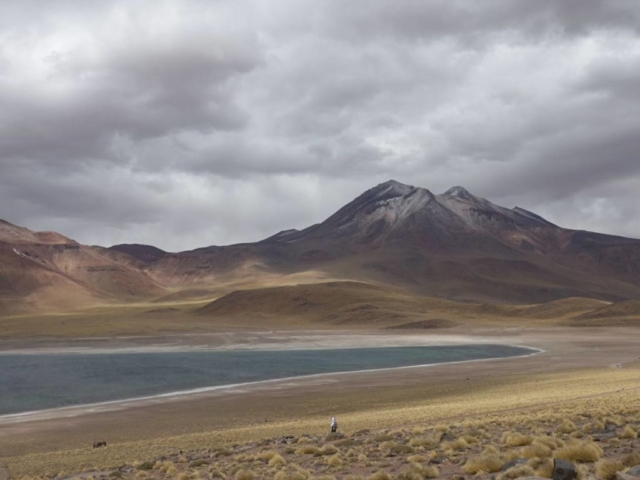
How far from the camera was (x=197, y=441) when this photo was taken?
20906 mm

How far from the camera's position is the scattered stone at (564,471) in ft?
29.0

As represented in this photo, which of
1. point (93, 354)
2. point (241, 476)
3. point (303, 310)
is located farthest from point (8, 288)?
point (241, 476)

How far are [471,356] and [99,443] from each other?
155ft

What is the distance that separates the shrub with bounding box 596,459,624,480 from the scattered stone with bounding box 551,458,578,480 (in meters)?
0.47

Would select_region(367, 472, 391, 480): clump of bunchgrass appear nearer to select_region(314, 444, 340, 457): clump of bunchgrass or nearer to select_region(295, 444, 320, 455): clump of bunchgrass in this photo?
select_region(314, 444, 340, 457): clump of bunchgrass

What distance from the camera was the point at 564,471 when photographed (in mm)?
8875

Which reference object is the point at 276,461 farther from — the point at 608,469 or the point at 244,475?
the point at 608,469

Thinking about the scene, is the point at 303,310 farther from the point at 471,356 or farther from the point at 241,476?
the point at 241,476

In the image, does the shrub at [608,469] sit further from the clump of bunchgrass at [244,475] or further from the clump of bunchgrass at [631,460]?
the clump of bunchgrass at [244,475]

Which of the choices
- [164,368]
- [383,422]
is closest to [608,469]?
[383,422]

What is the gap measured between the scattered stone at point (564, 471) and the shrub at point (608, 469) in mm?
470

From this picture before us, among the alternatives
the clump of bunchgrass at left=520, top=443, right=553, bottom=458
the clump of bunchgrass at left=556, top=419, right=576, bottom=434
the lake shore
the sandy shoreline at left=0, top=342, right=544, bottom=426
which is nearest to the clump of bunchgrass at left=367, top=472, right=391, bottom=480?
the clump of bunchgrass at left=520, top=443, right=553, bottom=458

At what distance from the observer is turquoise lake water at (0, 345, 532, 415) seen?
40906 mm

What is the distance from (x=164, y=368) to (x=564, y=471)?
50.3 m
